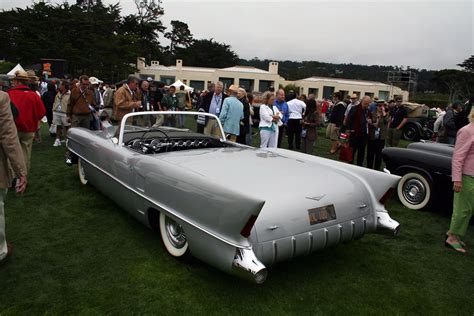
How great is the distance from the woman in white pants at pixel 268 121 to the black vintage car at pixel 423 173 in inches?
80.4

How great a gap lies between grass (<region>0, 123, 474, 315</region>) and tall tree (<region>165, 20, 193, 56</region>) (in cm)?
7995

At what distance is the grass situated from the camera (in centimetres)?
266

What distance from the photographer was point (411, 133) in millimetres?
15523

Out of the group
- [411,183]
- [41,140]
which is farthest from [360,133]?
[41,140]

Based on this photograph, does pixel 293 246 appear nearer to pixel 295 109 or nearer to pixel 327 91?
pixel 295 109

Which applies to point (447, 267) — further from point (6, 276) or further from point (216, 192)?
point (6, 276)

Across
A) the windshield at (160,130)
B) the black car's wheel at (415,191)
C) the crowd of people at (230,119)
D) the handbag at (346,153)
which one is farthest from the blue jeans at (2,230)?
the handbag at (346,153)

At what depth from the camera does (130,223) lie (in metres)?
4.17

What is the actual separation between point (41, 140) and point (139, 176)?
7.24 meters

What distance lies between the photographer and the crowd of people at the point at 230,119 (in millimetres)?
3182

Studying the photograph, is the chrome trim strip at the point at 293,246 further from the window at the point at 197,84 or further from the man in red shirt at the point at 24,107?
the window at the point at 197,84

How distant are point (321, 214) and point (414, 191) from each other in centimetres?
303

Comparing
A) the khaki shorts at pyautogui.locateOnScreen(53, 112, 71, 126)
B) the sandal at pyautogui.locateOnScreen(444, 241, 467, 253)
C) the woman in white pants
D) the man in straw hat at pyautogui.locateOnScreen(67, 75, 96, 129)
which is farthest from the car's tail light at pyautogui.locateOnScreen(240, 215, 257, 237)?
the khaki shorts at pyautogui.locateOnScreen(53, 112, 71, 126)

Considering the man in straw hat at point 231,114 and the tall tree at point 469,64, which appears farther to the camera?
the tall tree at point 469,64
